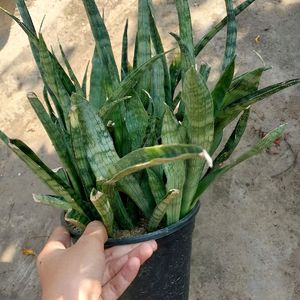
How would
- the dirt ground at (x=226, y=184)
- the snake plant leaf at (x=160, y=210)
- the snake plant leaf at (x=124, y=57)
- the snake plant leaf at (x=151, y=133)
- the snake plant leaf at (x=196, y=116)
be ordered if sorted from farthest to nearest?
the dirt ground at (x=226, y=184)
the snake plant leaf at (x=124, y=57)
the snake plant leaf at (x=151, y=133)
the snake plant leaf at (x=160, y=210)
the snake plant leaf at (x=196, y=116)

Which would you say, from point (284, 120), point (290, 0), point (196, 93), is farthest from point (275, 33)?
point (196, 93)

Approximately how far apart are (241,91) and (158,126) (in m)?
0.23

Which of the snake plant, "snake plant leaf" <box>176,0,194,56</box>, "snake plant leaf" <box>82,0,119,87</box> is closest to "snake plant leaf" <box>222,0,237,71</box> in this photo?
the snake plant

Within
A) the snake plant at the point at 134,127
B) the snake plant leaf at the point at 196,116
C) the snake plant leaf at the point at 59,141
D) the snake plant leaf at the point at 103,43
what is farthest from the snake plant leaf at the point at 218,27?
the snake plant leaf at the point at 59,141

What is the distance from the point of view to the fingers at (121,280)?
1248 millimetres

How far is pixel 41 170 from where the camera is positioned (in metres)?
1.22

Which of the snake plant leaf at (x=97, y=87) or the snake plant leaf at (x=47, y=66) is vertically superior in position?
the snake plant leaf at (x=47, y=66)

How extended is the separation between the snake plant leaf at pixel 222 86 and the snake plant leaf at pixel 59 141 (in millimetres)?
406

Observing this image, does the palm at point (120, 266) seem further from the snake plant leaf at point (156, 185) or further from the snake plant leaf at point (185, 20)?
the snake plant leaf at point (185, 20)

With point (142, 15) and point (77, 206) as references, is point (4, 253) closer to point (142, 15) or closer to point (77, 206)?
point (77, 206)

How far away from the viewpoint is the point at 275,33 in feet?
8.38

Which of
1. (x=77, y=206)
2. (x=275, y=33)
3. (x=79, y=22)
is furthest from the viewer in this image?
(x=79, y=22)

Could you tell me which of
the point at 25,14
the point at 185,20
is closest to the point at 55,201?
the point at 25,14

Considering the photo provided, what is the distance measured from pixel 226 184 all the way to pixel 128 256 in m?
0.87
